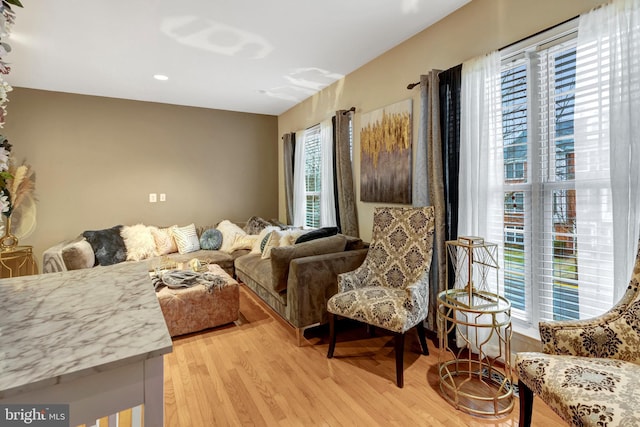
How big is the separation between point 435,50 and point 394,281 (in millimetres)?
1882

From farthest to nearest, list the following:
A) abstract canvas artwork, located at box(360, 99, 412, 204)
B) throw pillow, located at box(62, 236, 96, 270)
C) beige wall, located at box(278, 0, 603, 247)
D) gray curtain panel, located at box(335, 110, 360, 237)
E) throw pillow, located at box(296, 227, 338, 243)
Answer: gray curtain panel, located at box(335, 110, 360, 237), throw pillow, located at box(62, 236, 96, 270), throw pillow, located at box(296, 227, 338, 243), abstract canvas artwork, located at box(360, 99, 412, 204), beige wall, located at box(278, 0, 603, 247)

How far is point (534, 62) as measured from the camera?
6.39 ft

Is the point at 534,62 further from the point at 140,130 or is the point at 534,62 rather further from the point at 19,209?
the point at 19,209

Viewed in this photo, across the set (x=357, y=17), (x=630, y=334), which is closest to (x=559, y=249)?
(x=630, y=334)

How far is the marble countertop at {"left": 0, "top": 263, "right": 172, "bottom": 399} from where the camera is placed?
63 centimetres

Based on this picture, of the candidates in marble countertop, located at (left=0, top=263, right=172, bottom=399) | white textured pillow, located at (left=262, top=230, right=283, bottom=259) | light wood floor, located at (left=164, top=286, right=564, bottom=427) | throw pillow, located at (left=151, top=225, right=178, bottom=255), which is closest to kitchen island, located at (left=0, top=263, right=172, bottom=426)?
marble countertop, located at (left=0, top=263, right=172, bottom=399)

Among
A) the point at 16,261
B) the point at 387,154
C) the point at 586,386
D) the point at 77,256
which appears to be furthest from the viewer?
→ the point at 16,261

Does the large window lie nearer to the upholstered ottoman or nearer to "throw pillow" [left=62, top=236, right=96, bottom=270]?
the upholstered ottoman

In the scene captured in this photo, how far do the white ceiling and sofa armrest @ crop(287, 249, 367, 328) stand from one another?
1.89m

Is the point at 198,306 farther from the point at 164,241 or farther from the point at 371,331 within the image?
the point at 164,241

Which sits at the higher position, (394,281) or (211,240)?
(211,240)

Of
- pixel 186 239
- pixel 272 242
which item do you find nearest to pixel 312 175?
pixel 272 242

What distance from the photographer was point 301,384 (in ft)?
6.52

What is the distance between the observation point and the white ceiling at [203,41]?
226 cm
